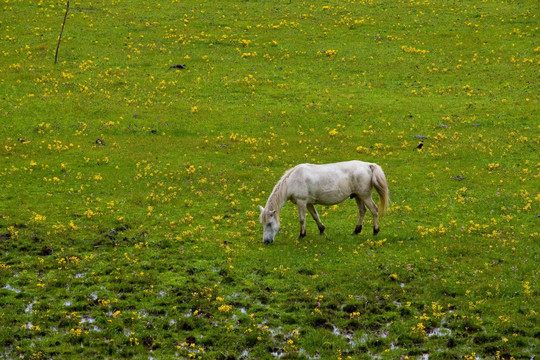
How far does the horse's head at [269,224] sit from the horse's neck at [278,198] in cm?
21

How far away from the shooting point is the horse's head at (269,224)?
787 inches

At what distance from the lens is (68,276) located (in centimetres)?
1794

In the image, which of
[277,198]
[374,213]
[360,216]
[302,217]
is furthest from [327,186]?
[374,213]

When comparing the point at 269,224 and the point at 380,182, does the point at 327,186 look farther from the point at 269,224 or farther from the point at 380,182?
the point at 269,224

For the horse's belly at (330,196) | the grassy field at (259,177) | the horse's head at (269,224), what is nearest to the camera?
the grassy field at (259,177)

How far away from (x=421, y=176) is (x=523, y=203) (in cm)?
538

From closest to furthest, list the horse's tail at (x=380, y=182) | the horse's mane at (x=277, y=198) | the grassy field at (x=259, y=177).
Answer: the grassy field at (x=259, y=177) < the horse's mane at (x=277, y=198) < the horse's tail at (x=380, y=182)

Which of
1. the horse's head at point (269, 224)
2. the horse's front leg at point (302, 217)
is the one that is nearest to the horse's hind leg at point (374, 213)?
the horse's front leg at point (302, 217)

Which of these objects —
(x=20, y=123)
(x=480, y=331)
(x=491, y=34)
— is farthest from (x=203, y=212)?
(x=491, y=34)

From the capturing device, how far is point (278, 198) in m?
20.4

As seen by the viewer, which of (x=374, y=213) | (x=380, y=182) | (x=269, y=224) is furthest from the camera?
(x=374, y=213)

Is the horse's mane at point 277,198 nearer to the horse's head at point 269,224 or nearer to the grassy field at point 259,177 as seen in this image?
the horse's head at point 269,224

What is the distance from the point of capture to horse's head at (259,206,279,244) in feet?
65.6

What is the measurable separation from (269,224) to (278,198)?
99 cm
